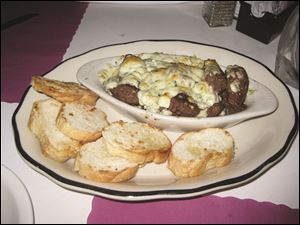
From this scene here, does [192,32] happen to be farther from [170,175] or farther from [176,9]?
[170,175]

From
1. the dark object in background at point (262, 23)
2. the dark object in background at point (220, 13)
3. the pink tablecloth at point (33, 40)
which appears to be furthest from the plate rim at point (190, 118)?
the dark object in background at point (220, 13)

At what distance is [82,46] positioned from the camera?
5.48 feet

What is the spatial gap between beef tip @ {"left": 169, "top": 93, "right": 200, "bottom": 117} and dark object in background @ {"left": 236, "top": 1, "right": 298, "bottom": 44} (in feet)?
2.79

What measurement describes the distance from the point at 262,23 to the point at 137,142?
3.44 feet

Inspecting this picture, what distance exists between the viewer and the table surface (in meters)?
0.97

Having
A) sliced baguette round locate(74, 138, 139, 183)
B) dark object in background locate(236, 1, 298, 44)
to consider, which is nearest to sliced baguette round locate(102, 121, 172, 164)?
sliced baguette round locate(74, 138, 139, 183)

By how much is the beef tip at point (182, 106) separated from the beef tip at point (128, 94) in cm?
13

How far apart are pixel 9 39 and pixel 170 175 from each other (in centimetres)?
112

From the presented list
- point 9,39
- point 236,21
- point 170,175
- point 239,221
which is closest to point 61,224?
point 170,175

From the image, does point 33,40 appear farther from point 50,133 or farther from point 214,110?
point 214,110

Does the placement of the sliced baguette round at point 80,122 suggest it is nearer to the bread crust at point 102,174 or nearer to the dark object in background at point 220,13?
the bread crust at point 102,174

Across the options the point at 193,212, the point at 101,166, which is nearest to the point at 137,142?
the point at 101,166

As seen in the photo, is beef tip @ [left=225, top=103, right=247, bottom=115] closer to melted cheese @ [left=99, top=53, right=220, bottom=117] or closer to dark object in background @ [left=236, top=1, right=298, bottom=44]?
melted cheese @ [left=99, top=53, right=220, bottom=117]

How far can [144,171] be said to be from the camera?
3.40ft
